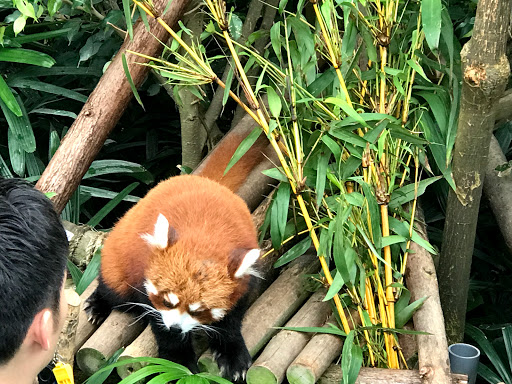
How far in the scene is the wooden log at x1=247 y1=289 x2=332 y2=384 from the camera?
7.04ft

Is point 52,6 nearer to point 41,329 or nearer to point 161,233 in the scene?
point 161,233

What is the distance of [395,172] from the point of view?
7.68 ft

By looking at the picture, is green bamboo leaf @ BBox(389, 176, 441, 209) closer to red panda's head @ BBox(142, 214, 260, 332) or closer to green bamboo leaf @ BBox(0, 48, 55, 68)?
red panda's head @ BBox(142, 214, 260, 332)

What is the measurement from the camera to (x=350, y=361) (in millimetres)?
2121

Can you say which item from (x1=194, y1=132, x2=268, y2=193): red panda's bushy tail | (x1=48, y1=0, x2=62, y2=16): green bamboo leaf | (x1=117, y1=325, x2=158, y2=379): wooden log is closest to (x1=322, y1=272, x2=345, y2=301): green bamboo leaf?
(x1=117, y1=325, x2=158, y2=379): wooden log

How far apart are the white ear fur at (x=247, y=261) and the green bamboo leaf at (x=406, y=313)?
548 millimetres

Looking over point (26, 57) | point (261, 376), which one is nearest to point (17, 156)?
point (26, 57)

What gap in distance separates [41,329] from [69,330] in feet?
2.57

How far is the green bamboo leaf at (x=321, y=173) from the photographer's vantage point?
7.37 ft

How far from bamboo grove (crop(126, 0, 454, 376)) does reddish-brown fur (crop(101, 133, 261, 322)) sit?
0.17m

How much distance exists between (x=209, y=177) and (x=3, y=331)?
1.66 meters

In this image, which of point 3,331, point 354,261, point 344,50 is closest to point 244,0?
point 344,50

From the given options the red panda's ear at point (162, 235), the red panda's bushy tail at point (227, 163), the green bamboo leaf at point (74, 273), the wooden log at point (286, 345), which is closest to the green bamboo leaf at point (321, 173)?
the wooden log at point (286, 345)

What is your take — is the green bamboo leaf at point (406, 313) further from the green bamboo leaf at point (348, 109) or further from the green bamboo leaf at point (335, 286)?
the green bamboo leaf at point (348, 109)
